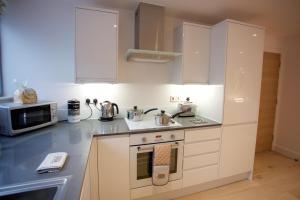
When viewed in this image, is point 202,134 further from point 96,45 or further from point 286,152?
point 286,152

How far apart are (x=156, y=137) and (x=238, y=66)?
1.39 m

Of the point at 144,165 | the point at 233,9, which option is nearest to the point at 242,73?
the point at 233,9

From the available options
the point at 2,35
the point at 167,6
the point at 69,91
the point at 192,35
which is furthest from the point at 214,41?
the point at 2,35

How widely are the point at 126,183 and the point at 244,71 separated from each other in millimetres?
1997

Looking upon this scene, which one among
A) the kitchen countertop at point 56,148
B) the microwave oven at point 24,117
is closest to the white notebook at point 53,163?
the kitchen countertop at point 56,148

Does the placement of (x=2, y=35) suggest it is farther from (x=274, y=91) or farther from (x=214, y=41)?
(x=274, y=91)

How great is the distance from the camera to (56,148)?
122 centimetres

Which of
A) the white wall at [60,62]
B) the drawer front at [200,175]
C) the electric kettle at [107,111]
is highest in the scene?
the white wall at [60,62]

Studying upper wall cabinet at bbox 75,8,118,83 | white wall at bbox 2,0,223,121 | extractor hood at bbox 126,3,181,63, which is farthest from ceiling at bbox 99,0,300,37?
upper wall cabinet at bbox 75,8,118,83

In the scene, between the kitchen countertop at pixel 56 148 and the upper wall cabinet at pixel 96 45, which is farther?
the upper wall cabinet at pixel 96 45

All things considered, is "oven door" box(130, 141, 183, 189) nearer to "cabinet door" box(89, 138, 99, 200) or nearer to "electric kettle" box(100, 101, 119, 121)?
"cabinet door" box(89, 138, 99, 200)

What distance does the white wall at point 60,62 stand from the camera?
181 centimetres

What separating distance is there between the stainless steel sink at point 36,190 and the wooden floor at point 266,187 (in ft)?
Result: 5.59

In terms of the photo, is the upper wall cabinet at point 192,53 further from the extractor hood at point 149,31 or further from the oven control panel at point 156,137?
the oven control panel at point 156,137
